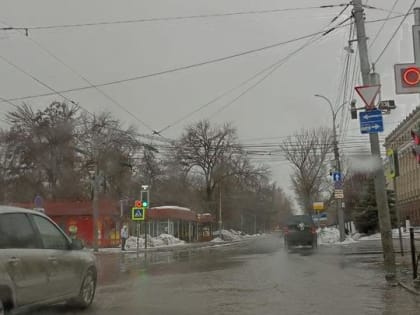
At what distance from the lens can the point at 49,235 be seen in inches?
330

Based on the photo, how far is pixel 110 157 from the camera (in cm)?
5250

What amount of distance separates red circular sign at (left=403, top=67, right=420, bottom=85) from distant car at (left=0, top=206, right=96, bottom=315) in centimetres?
631

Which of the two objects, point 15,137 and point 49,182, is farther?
point 49,182

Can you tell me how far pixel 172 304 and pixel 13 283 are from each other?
3.49m

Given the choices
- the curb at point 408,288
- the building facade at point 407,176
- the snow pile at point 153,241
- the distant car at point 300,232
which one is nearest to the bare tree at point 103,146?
the snow pile at point 153,241

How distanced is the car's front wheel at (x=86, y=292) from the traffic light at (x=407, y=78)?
628 cm

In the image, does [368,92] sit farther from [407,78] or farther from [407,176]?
[407,176]

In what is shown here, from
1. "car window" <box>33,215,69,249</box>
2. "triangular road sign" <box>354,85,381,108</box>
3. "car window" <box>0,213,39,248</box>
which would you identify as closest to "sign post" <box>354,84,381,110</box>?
"triangular road sign" <box>354,85,381,108</box>

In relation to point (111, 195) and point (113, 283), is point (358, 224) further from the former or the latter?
point (113, 283)

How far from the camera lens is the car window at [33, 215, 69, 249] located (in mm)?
8117

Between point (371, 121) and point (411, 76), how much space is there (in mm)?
3079

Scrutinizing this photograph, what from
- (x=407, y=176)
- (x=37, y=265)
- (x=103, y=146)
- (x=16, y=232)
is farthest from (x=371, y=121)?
(x=407, y=176)

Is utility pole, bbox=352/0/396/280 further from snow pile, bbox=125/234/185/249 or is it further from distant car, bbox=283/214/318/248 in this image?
snow pile, bbox=125/234/185/249

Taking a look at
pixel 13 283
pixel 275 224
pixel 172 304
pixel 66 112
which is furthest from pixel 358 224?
pixel 275 224
